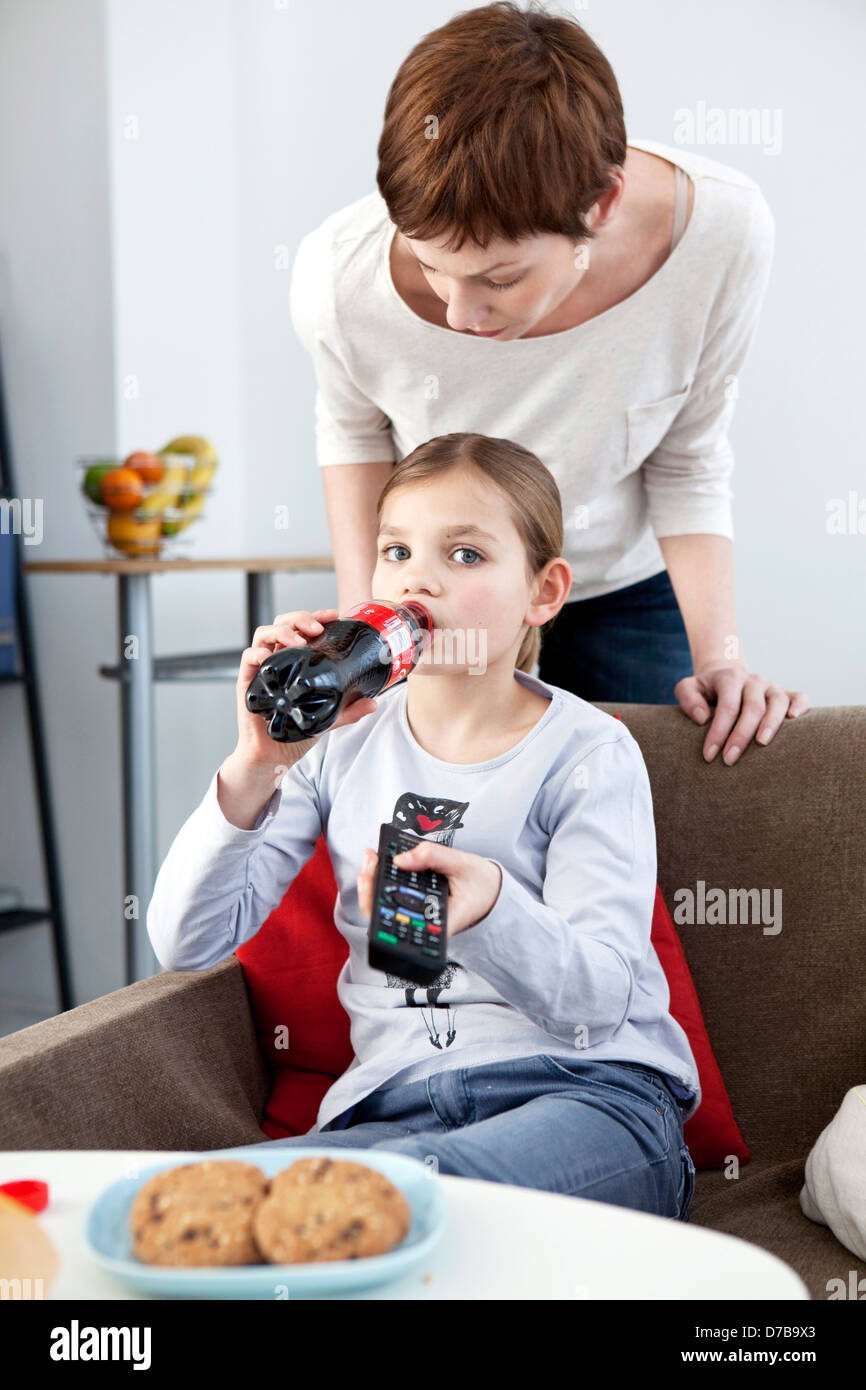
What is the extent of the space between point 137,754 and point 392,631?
4.25 feet

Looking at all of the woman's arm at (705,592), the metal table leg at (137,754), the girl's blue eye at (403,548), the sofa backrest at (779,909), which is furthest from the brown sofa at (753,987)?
the metal table leg at (137,754)

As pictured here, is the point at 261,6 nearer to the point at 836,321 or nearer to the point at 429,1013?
the point at 836,321

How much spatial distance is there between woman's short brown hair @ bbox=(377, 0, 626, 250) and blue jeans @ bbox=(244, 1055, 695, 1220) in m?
0.68

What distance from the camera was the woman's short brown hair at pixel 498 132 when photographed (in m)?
1.04

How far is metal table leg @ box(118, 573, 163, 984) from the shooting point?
7.08 ft

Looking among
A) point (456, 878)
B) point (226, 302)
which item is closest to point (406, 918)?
point (456, 878)

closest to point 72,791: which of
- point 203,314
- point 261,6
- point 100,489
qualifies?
point 100,489

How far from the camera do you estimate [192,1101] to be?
1.08 meters

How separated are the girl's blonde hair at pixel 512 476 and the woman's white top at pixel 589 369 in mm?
259

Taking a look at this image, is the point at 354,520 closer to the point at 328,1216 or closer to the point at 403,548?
the point at 403,548

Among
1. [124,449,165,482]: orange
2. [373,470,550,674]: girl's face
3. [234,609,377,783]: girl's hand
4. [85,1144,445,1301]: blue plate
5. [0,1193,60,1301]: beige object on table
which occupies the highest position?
[124,449,165,482]: orange

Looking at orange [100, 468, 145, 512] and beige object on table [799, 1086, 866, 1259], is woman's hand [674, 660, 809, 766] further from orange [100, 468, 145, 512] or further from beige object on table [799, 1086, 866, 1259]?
orange [100, 468, 145, 512]

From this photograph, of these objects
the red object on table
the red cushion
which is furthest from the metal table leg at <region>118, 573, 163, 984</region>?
the red object on table

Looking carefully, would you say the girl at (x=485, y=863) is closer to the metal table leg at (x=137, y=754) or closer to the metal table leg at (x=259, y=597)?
the metal table leg at (x=137, y=754)
